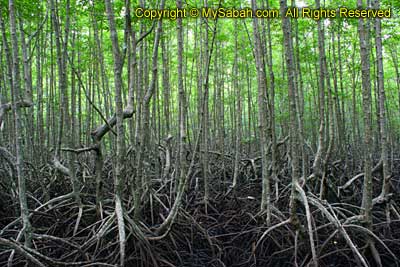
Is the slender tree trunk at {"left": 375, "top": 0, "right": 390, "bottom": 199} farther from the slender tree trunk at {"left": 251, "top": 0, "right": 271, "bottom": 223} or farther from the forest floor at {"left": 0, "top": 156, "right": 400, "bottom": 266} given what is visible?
Result: the slender tree trunk at {"left": 251, "top": 0, "right": 271, "bottom": 223}

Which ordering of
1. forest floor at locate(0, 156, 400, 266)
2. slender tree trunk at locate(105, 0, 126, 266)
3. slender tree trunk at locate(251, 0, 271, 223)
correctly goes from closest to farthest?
1. slender tree trunk at locate(105, 0, 126, 266)
2. forest floor at locate(0, 156, 400, 266)
3. slender tree trunk at locate(251, 0, 271, 223)

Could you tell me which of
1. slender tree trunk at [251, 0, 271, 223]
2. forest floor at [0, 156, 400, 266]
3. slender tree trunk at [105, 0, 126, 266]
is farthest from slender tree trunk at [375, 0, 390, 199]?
slender tree trunk at [105, 0, 126, 266]

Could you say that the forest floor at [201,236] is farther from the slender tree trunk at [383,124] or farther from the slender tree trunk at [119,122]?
the slender tree trunk at [383,124]

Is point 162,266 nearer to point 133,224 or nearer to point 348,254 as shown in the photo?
point 133,224

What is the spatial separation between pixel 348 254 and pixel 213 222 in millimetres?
1440

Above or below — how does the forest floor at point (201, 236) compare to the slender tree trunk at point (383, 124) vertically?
below

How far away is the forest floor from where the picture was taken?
2730 millimetres

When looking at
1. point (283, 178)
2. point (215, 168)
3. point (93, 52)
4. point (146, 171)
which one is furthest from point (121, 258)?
point (93, 52)

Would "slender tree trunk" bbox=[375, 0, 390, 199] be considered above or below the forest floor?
above

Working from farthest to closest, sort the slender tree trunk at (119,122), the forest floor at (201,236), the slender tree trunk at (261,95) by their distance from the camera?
the slender tree trunk at (261,95) < the forest floor at (201,236) < the slender tree trunk at (119,122)

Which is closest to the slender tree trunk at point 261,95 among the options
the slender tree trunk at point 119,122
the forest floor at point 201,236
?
the forest floor at point 201,236

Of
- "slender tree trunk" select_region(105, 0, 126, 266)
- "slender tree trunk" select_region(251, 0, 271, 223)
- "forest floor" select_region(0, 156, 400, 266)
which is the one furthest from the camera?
"slender tree trunk" select_region(251, 0, 271, 223)

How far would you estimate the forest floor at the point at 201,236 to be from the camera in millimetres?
2730

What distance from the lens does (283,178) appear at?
513 centimetres
